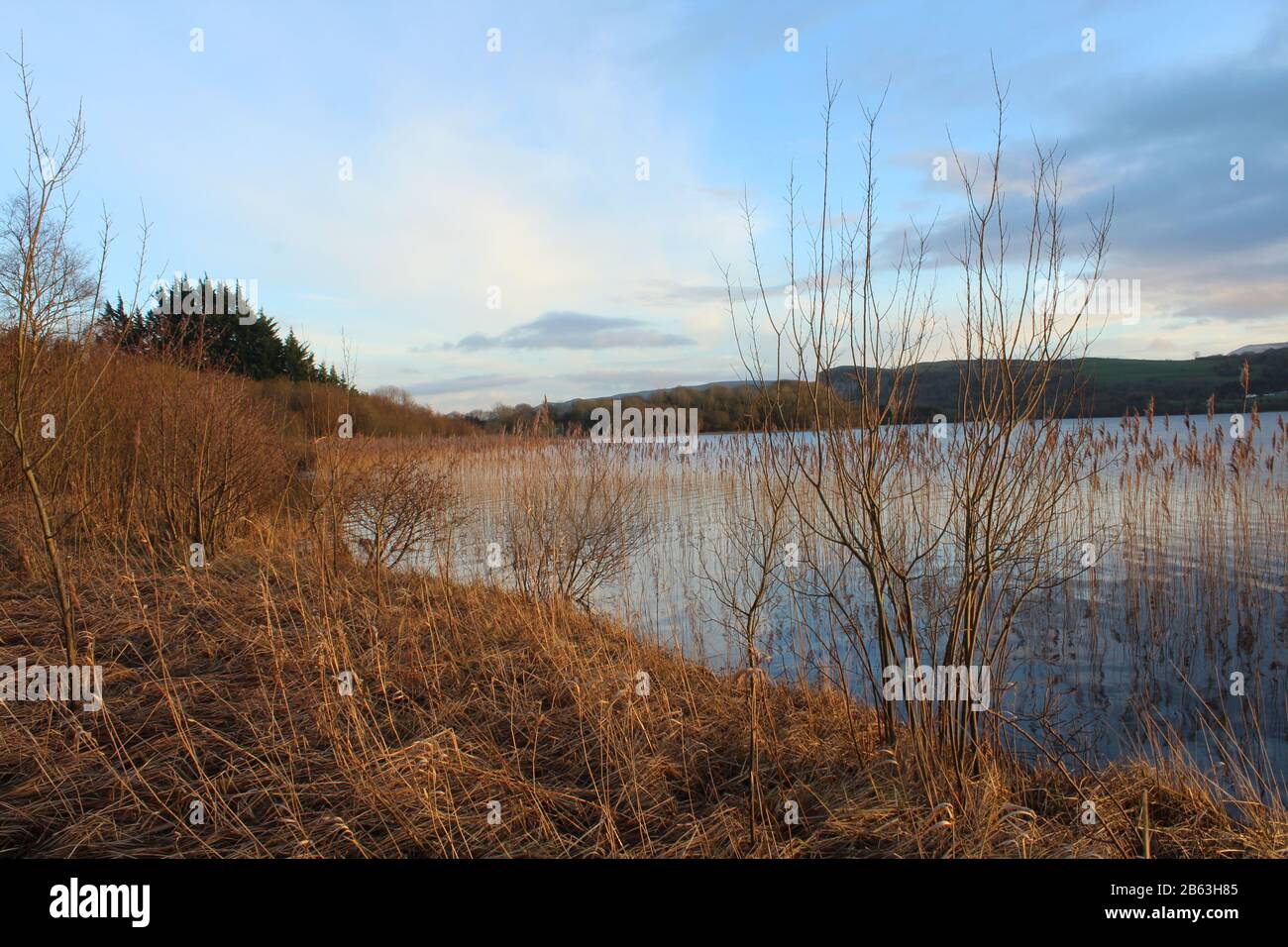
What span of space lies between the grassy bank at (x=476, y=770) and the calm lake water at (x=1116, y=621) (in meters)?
0.63

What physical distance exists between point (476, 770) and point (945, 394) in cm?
310

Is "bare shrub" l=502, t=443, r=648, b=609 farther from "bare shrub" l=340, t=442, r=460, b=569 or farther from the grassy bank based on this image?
the grassy bank

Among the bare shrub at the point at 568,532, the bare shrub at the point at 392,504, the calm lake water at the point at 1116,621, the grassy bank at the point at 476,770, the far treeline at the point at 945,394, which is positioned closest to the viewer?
the grassy bank at the point at 476,770

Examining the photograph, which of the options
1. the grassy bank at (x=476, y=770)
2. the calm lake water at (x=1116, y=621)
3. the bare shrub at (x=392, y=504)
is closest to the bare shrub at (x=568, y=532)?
the calm lake water at (x=1116, y=621)

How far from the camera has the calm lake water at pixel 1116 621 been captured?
4.73 m

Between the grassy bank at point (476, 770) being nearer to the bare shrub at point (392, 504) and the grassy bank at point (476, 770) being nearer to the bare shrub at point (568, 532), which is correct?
the bare shrub at point (392, 504)

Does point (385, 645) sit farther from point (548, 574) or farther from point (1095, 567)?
point (1095, 567)

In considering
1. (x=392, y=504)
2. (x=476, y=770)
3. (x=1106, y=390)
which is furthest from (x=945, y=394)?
(x=1106, y=390)

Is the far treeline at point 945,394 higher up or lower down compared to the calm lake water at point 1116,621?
higher up

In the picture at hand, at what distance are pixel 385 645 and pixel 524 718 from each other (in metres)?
1.39

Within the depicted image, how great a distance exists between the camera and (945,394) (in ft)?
A: 13.1

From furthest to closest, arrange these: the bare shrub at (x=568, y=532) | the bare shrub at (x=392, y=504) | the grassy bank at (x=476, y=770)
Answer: the bare shrub at (x=568, y=532) < the bare shrub at (x=392, y=504) < the grassy bank at (x=476, y=770)

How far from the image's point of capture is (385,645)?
193 inches
